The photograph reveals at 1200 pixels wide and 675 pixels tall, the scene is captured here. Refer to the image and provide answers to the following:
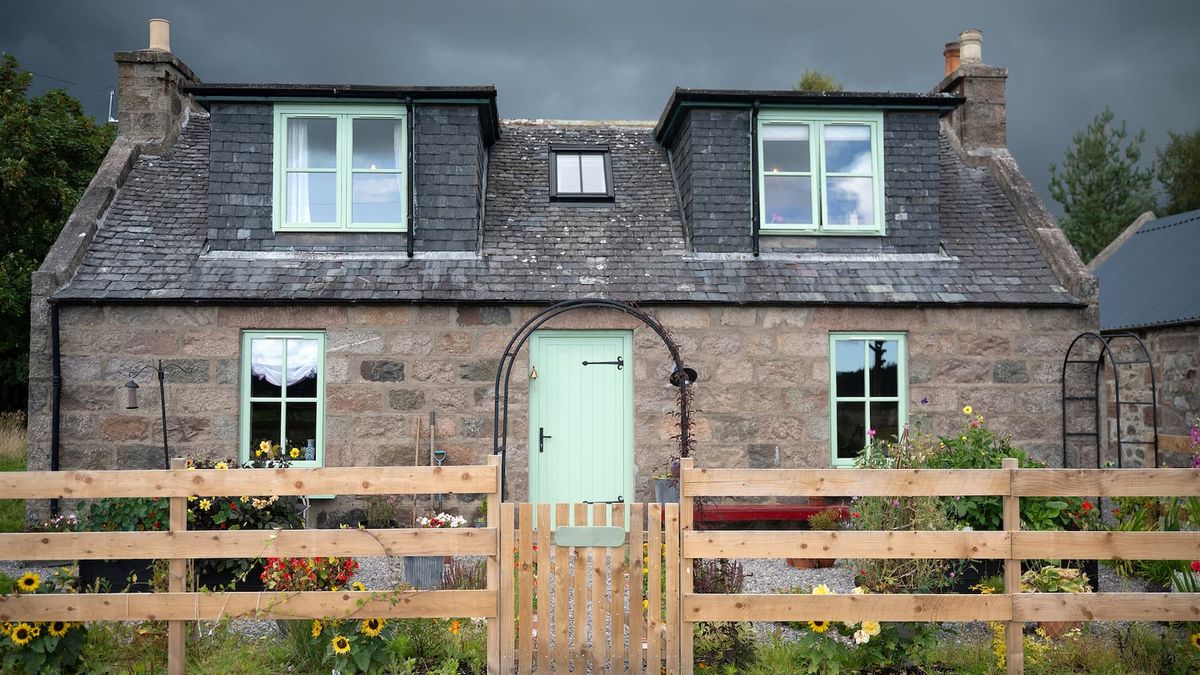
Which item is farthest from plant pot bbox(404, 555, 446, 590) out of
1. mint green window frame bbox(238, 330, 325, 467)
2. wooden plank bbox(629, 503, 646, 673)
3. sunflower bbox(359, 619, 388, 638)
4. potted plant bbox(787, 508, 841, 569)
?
potted plant bbox(787, 508, 841, 569)

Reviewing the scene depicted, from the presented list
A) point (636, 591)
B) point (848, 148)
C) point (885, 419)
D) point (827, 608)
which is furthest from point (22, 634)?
point (848, 148)

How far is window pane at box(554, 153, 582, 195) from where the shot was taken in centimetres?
1203

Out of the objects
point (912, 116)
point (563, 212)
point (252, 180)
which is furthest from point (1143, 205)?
point (252, 180)

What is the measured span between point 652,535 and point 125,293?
7.43 m

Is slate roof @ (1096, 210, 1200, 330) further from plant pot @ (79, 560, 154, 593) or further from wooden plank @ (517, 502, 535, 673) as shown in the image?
plant pot @ (79, 560, 154, 593)

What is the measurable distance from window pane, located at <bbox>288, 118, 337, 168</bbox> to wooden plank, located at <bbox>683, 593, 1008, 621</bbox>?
7.80 meters

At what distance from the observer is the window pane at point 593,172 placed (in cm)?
1205

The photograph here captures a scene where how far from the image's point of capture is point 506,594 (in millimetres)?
5184

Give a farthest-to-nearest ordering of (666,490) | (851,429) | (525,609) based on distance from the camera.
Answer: (851,429) → (666,490) → (525,609)

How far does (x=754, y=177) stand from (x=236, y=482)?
7.66 m

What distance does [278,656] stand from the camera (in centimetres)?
557

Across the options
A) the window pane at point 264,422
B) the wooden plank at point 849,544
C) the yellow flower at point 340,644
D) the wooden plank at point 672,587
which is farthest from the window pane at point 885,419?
the yellow flower at point 340,644

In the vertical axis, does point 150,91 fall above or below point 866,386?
above

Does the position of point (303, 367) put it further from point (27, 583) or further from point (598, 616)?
point (598, 616)
